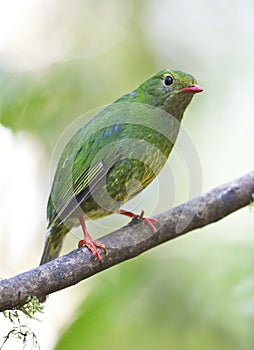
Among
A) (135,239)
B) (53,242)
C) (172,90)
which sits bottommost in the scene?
(53,242)

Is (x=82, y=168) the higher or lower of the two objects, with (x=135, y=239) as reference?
higher

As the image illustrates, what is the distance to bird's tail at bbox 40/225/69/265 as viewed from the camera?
409 centimetres

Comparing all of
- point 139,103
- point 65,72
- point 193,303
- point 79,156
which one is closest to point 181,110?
point 139,103

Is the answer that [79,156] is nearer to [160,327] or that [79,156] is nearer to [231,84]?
[160,327]

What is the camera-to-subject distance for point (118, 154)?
152 inches

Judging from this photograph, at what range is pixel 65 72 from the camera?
15.0 ft

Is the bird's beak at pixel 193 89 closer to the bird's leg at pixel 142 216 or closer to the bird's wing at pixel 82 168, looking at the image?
the bird's wing at pixel 82 168

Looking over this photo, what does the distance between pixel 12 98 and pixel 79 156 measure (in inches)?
21.5

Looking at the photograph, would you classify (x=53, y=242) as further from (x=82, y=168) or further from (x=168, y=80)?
(x=168, y=80)

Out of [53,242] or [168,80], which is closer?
[168,80]

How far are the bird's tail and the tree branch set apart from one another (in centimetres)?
49

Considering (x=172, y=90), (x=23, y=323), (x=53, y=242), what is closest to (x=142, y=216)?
(x=53, y=242)

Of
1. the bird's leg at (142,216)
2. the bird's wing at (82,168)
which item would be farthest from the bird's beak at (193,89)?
the bird's leg at (142,216)

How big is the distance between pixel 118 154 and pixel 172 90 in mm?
501
